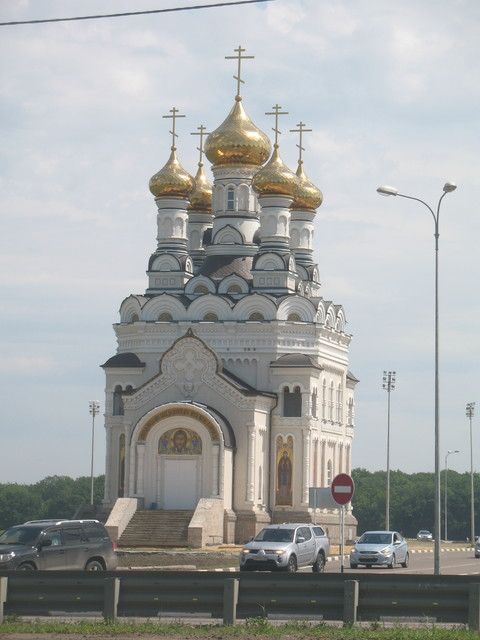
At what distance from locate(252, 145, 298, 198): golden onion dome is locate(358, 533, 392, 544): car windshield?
18624mm

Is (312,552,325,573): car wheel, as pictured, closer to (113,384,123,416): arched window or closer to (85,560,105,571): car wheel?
(85,560,105,571): car wheel

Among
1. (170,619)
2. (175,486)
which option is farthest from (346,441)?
(170,619)

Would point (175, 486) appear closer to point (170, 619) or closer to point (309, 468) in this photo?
point (309, 468)

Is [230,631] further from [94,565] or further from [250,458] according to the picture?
[250,458]

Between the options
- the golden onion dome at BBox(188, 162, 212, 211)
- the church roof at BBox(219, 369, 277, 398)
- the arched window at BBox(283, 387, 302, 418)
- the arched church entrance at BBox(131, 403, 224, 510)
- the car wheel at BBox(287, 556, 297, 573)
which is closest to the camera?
the car wheel at BBox(287, 556, 297, 573)

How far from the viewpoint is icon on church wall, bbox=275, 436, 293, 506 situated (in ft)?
181

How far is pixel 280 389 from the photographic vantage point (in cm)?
5562

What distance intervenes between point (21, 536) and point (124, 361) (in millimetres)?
28457

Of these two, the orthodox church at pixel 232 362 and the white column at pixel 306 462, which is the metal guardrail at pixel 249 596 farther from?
the white column at pixel 306 462

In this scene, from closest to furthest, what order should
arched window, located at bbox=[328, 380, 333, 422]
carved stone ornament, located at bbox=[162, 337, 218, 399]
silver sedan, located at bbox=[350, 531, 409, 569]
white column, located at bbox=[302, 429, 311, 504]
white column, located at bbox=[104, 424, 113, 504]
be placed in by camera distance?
silver sedan, located at bbox=[350, 531, 409, 569] < carved stone ornament, located at bbox=[162, 337, 218, 399] < white column, located at bbox=[302, 429, 311, 504] < white column, located at bbox=[104, 424, 113, 504] < arched window, located at bbox=[328, 380, 333, 422]

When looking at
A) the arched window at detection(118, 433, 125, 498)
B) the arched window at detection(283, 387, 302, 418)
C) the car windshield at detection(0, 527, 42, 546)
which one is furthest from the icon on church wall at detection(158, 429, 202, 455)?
the car windshield at detection(0, 527, 42, 546)

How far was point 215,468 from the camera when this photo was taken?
52.8 meters

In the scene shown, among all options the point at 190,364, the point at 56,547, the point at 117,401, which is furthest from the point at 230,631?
the point at 117,401

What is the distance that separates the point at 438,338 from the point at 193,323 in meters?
24.3
